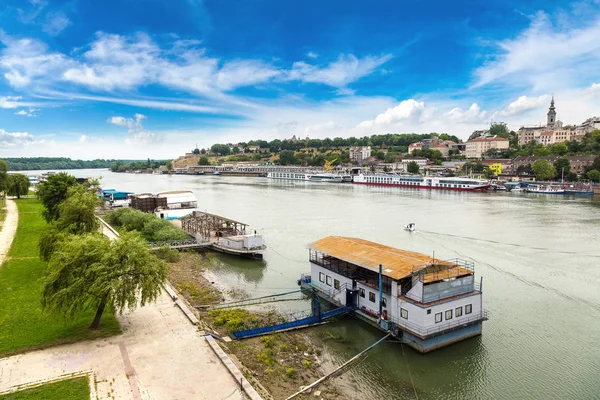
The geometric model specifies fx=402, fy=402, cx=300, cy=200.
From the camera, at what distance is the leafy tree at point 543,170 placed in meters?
93.4

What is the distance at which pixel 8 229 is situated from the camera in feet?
113

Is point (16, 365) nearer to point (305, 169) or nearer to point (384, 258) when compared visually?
point (384, 258)

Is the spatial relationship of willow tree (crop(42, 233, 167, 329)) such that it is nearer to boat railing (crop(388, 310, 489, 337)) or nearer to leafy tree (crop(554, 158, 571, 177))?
boat railing (crop(388, 310, 489, 337))

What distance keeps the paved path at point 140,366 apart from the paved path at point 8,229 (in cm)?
1487

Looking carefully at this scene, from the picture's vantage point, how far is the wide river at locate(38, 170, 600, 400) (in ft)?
46.8

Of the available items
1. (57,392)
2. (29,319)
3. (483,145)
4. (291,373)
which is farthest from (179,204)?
(483,145)

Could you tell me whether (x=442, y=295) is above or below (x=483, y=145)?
below

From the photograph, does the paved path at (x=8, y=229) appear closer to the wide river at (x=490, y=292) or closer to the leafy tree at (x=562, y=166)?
the wide river at (x=490, y=292)

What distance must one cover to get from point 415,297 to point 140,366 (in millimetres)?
9965

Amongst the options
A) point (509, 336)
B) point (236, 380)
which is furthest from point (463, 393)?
point (236, 380)

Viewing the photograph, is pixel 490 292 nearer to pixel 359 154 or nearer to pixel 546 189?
pixel 546 189

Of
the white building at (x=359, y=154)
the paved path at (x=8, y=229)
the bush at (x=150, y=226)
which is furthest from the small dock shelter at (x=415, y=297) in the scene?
the white building at (x=359, y=154)

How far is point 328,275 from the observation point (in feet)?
66.9

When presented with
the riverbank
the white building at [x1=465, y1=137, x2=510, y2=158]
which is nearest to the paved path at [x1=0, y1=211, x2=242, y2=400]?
the riverbank
